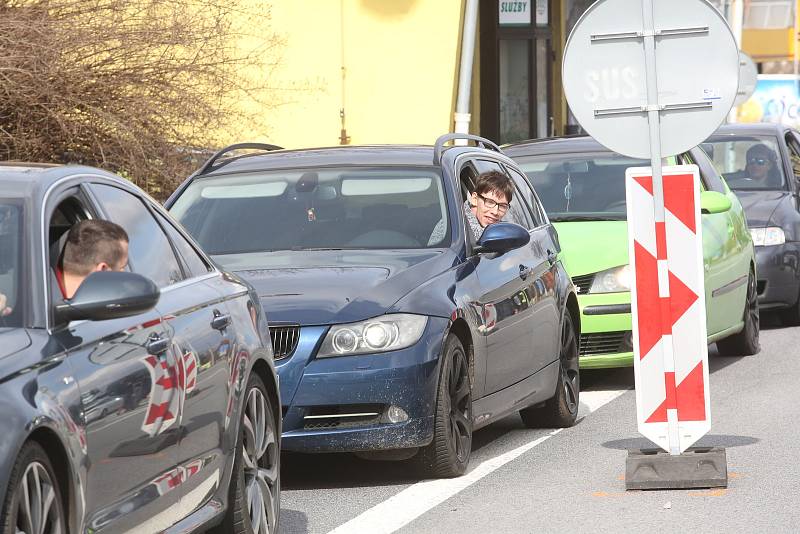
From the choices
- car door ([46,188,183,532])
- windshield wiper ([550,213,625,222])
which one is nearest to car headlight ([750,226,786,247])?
windshield wiper ([550,213,625,222])

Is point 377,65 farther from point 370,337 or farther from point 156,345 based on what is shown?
point 156,345

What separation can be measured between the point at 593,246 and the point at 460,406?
3.87m

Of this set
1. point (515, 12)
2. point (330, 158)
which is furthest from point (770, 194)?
point (515, 12)

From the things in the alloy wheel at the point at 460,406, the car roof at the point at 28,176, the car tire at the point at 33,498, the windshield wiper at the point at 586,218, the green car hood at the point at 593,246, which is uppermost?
the car roof at the point at 28,176

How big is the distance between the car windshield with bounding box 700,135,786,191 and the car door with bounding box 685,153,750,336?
287 cm

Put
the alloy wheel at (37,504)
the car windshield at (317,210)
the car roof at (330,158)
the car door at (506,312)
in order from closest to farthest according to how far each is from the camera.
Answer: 1. the alloy wheel at (37,504)
2. the car door at (506,312)
3. the car windshield at (317,210)
4. the car roof at (330,158)

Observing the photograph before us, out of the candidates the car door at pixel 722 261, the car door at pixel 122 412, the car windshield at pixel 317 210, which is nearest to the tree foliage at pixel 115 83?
the car door at pixel 722 261

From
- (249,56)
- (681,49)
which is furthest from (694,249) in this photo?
(249,56)

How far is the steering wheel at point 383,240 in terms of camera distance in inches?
361

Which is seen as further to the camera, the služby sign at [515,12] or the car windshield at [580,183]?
the služby sign at [515,12]

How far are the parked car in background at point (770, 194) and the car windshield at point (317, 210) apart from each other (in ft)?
23.7

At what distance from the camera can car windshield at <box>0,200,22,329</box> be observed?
499 cm

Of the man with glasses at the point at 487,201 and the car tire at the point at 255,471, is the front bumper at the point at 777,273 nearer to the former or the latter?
the man with glasses at the point at 487,201

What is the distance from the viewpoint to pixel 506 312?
9.27 metres
